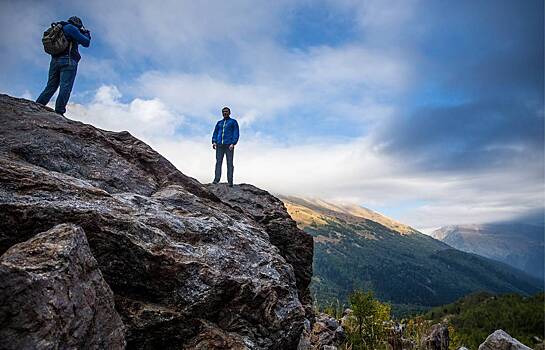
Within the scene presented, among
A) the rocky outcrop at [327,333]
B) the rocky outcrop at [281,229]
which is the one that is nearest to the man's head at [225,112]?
the rocky outcrop at [281,229]

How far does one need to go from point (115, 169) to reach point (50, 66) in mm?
6043

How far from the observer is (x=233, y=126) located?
66.9 feet

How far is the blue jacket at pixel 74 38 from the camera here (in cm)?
1433

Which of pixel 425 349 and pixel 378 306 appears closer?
pixel 425 349

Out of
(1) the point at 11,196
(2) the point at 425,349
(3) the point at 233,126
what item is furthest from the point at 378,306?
(1) the point at 11,196

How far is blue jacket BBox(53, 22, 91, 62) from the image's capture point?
1433 cm

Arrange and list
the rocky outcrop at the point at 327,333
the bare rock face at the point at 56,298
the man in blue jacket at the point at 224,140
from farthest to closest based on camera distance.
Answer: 1. the man in blue jacket at the point at 224,140
2. the rocky outcrop at the point at 327,333
3. the bare rock face at the point at 56,298

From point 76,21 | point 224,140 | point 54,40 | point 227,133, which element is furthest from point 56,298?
point 227,133

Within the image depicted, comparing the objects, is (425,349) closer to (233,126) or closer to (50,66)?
(233,126)

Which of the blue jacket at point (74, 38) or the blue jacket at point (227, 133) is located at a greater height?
the blue jacket at point (74, 38)

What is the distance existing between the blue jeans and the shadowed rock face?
2.40m

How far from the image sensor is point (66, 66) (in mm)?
14453

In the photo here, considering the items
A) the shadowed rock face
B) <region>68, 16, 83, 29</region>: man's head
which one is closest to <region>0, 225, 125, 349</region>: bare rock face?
the shadowed rock face

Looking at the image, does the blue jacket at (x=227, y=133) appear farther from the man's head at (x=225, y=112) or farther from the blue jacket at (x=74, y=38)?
the blue jacket at (x=74, y=38)
